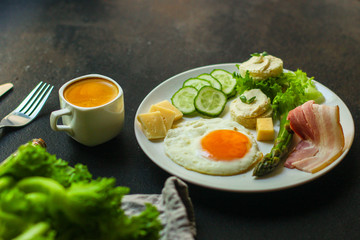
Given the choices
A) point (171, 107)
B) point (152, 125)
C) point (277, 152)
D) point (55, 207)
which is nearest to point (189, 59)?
point (171, 107)

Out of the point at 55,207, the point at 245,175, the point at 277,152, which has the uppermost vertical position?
the point at 55,207

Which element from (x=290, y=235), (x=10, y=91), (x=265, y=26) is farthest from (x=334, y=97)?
(x=10, y=91)

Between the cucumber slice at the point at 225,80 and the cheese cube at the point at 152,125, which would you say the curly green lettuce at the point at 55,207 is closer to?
the cheese cube at the point at 152,125

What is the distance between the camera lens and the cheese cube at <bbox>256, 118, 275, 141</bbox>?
3115 millimetres

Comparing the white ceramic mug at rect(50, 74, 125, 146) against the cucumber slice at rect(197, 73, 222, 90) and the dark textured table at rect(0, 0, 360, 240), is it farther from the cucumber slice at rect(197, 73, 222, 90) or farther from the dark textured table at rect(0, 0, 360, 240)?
the cucumber slice at rect(197, 73, 222, 90)

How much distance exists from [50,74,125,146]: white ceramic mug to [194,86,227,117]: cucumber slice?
781 millimetres

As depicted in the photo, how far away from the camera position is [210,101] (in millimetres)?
3531

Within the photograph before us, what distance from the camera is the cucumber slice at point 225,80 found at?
3.76m

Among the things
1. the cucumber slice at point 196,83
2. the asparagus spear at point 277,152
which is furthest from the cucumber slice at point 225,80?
the asparagus spear at point 277,152

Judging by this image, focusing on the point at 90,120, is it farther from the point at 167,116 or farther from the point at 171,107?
the point at 171,107

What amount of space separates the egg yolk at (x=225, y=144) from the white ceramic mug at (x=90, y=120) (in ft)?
2.54

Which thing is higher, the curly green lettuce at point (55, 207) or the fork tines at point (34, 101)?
the curly green lettuce at point (55, 207)

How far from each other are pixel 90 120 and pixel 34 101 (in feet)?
3.60

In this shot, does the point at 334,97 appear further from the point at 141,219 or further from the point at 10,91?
the point at 10,91
